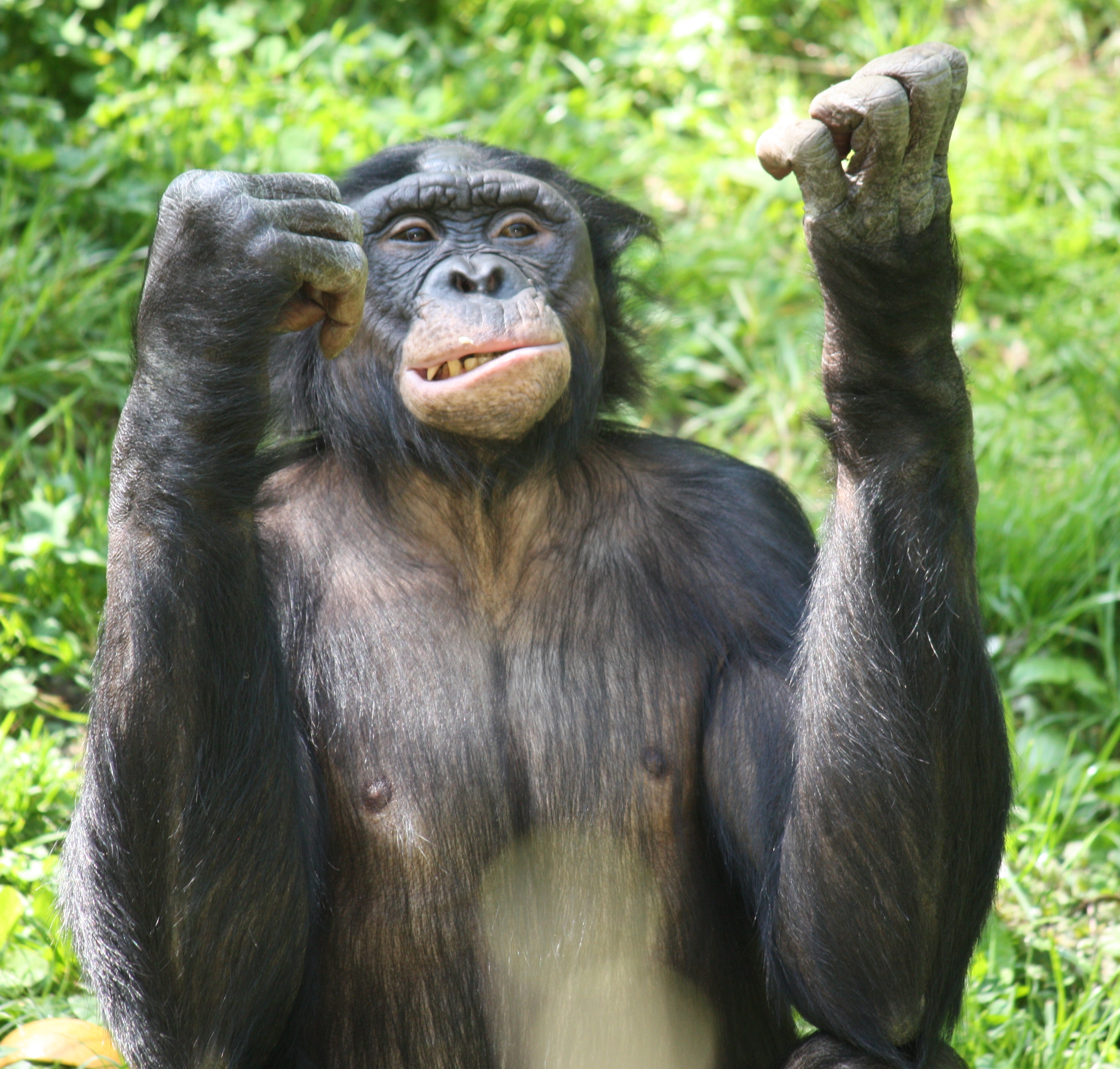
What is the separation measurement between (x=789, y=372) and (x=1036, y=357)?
118 centimetres

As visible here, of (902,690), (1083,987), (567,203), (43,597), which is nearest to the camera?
(902,690)

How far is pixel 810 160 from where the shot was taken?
→ 9.58 feet

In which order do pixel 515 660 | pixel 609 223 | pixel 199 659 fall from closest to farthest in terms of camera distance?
1. pixel 199 659
2. pixel 515 660
3. pixel 609 223

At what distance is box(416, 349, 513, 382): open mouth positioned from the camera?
11.8 ft

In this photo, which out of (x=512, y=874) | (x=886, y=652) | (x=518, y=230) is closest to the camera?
(x=886, y=652)

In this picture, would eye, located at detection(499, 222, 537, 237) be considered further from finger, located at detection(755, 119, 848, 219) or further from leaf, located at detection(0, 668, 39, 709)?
leaf, located at detection(0, 668, 39, 709)

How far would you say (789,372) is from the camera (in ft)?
23.0

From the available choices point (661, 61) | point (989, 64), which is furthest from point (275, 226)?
point (989, 64)

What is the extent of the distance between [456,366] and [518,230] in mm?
679

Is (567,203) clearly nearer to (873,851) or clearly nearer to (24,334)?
(873,851)

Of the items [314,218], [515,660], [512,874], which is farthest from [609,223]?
[512,874]

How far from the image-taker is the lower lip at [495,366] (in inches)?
139

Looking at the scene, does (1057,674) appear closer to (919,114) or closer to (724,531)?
(724,531)

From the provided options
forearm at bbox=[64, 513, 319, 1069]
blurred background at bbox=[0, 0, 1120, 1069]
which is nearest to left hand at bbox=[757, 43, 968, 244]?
blurred background at bbox=[0, 0, 1120, 1069]
